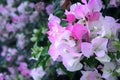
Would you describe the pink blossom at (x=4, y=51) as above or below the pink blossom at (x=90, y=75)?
below

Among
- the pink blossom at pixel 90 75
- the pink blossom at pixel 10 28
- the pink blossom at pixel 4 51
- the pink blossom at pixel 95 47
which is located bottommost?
the pink blossom at pixel 4 51

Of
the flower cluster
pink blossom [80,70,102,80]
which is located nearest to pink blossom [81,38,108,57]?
the flower cluster

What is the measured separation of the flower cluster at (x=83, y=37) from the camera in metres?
1.46

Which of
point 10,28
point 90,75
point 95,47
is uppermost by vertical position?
point 95,47

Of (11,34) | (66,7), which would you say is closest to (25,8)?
(11,34)

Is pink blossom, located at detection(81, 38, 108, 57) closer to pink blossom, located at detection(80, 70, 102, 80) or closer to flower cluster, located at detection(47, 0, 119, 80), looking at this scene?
flower cluster, located at detection(47, 0, 119, 80)

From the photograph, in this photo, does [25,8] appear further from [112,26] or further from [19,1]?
[112,26]

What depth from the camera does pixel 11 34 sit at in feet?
13.1

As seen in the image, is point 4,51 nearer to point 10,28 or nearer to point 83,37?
point 10,28

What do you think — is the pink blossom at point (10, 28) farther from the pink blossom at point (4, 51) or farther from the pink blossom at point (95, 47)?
the pink blossom at point (95, 47)

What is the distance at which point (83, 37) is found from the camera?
1.49m

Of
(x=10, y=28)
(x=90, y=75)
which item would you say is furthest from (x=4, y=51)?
(x=90, y=75)

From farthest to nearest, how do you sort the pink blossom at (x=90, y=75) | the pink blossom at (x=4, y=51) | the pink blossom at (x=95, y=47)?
the pink blossom at (x=4, y=51)
the pink blossom at (x=90, y=75)
the pink blossom at (x=95, y=47)

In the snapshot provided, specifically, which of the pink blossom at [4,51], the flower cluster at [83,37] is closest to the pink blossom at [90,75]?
the flower cluster at [83,37]
